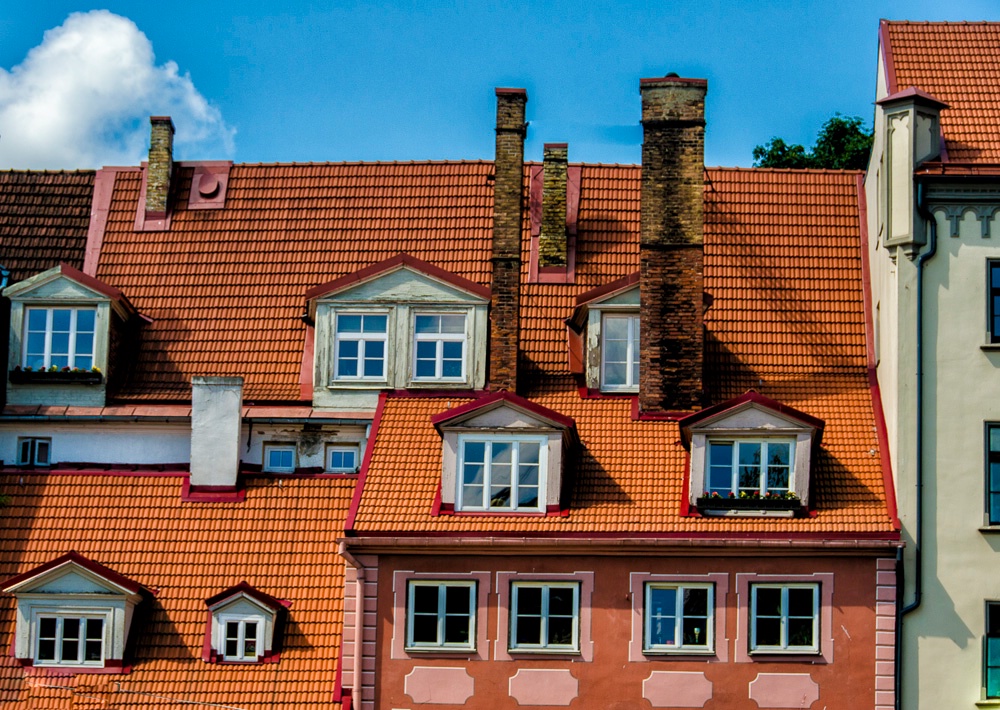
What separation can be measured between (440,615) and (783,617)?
5807 mm

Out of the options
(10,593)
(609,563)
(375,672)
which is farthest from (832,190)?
(10,593)

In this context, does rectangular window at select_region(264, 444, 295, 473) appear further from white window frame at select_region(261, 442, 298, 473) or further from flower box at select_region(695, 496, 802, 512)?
flower box at select_region(695, 496, 802, 512)

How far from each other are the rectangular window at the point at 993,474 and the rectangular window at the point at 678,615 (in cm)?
492

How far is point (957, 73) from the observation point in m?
33.3

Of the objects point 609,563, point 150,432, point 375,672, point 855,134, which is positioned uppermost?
point 855,134

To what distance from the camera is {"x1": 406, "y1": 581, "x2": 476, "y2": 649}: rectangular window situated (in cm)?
2988

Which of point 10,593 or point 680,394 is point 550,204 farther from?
point 10,593

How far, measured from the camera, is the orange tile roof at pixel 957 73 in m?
31.7

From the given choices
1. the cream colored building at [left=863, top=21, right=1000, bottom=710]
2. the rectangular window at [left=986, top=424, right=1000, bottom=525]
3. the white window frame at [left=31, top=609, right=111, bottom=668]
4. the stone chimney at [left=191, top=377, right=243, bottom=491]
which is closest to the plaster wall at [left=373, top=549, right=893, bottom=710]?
the cream colored building at [left=863, top=21, right=1000, bottom=710]

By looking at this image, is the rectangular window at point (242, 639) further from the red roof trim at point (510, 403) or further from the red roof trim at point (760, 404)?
the red roof trim at point (760, 404)

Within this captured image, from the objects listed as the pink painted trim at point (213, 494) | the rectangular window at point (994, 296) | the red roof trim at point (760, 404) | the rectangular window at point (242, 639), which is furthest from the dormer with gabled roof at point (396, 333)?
the rectangular window at point (994, 296)

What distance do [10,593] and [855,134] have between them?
26.8m

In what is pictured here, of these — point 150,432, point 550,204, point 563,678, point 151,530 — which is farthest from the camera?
point 550,204

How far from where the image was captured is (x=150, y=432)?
3362cm
